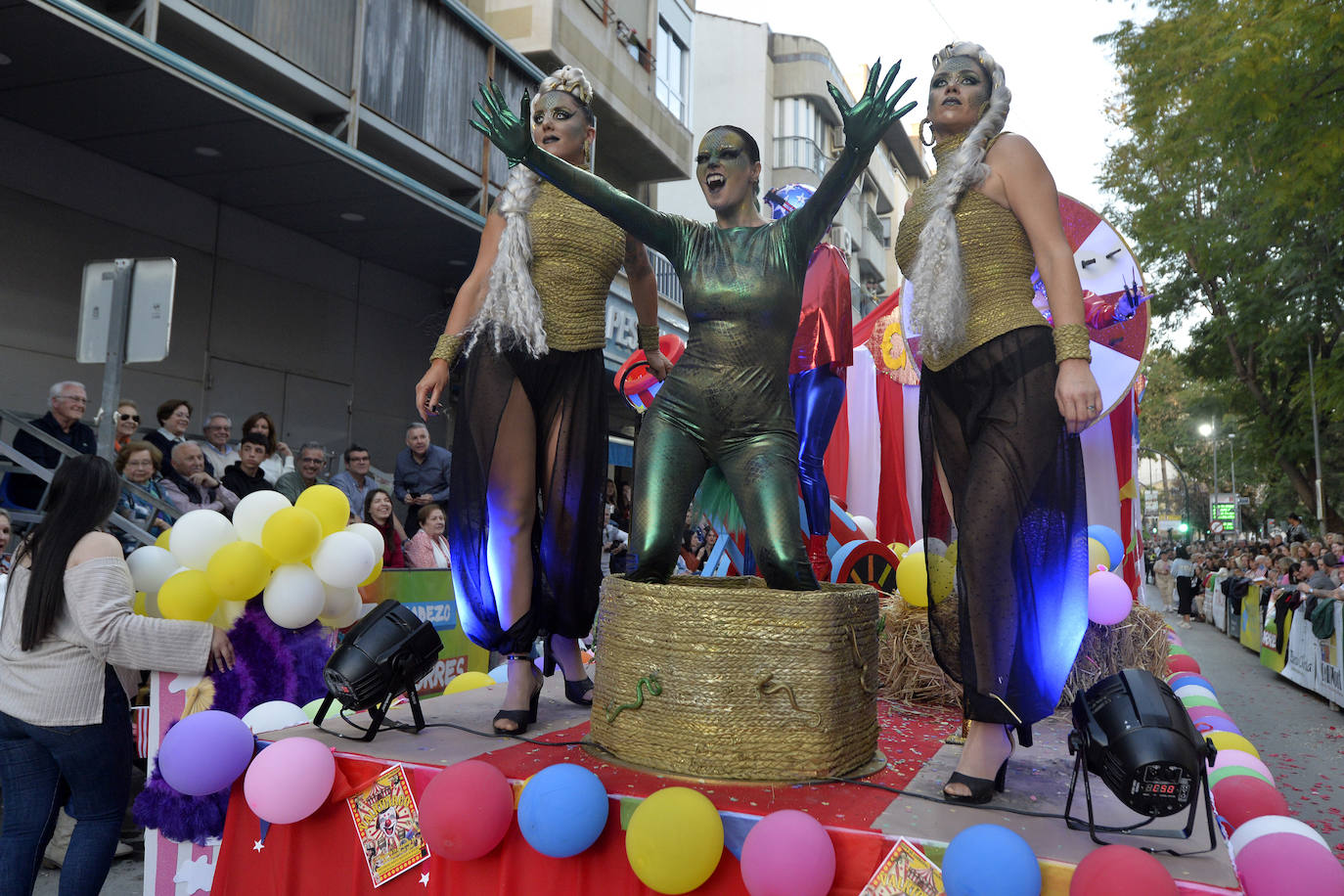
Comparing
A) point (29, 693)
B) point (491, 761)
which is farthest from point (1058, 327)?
point (29, 693)

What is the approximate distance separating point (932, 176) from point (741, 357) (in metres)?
0.74

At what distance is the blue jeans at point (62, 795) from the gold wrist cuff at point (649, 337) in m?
2.09

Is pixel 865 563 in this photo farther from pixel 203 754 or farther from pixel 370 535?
pixel 203 754

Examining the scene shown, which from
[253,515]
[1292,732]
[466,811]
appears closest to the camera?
[466,811]

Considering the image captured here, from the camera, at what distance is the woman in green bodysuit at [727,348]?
270 cm

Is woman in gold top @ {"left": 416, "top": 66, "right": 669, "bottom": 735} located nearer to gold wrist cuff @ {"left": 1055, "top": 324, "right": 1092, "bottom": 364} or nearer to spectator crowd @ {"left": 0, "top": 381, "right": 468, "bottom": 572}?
gold wrist cuff @ {"left": 1055, "top": 324, "right": 1092, "bottom": 364}

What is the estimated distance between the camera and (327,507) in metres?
3.83

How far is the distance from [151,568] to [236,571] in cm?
45

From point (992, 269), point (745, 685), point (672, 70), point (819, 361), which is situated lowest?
point (745, 685)

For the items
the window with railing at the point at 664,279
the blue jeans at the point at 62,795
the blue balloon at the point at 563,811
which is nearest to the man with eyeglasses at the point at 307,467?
the blue jeans at the point at 62,795

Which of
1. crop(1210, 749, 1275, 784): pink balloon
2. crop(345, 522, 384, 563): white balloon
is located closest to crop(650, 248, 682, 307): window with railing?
crop(345, 522, 384, 563): white balloon

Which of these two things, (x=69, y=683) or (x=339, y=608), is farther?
(x=339, y=608)

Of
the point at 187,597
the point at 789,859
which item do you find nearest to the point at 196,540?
the point at 187,597

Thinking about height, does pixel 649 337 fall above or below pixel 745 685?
above
